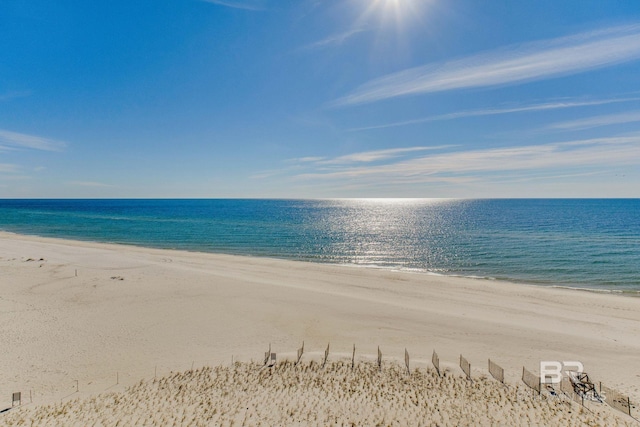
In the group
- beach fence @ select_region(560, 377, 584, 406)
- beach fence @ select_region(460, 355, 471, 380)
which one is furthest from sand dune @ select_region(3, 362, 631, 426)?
beach fence @ select_region(560, 377, 584, 406)

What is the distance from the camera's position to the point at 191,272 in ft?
135

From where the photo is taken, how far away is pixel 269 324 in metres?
25.0

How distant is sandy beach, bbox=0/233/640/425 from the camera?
1844 cm

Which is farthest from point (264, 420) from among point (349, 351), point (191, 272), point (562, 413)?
point (191, 272)

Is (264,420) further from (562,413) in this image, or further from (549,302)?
(549,302)

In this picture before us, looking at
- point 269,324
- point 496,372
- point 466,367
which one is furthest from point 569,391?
point 269,324

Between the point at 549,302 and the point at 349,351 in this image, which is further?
the point at 549,302

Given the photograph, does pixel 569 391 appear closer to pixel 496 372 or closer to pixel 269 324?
pixel 496 372

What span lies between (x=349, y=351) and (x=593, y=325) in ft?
69.3

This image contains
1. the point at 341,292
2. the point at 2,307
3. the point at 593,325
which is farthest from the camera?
the point at 341,292

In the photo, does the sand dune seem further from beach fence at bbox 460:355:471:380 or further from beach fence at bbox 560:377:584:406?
beach fence at bbox 560:377:584:406

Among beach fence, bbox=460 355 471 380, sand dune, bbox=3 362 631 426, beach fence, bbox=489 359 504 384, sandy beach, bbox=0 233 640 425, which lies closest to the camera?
sand dune, bbox=3 362 631 426

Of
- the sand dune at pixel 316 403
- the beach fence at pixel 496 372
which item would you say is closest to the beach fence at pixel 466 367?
the sand dune at pixel 316 403

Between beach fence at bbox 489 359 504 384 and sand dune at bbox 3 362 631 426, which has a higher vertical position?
beach fence at bbox 489 359 504 384
